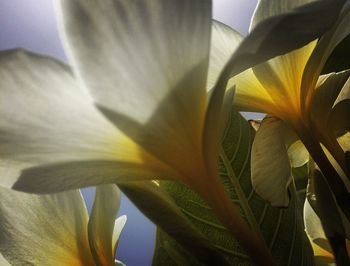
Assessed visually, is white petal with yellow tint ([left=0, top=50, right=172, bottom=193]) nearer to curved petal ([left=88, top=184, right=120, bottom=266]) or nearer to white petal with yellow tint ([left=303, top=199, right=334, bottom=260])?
curved petal ([left=88, top=184, right=120, bottom=266])

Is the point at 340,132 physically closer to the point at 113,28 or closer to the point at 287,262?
the point at 287,262

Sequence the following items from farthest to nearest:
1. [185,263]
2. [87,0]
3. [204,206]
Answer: [204,206] < [185,263] < [87,0]

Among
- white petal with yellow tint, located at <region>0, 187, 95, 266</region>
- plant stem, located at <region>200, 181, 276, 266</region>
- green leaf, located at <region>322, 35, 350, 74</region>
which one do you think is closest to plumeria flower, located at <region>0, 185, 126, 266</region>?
white petal with yellow tint, located at <region>0, 187, 95, 266</region>

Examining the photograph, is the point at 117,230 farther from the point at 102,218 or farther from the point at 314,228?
the point at 314,228

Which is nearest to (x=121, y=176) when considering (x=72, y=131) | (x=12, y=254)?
(x=72, y=131)

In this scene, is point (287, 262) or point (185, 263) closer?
point (185, 263)

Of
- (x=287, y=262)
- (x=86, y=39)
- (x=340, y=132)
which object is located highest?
(x=86, y=39)

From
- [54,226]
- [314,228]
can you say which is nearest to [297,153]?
[314,228]

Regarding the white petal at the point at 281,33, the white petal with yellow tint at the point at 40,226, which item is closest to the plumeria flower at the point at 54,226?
the white petal with yellow tint at the point at 40,226
